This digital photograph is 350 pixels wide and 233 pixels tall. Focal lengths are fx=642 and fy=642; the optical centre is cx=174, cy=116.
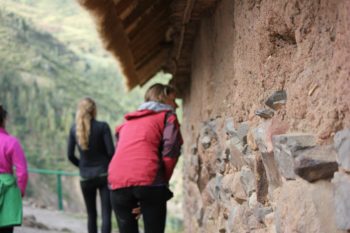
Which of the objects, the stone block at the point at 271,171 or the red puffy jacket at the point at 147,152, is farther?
the red puffy jacket at the point at 147,152

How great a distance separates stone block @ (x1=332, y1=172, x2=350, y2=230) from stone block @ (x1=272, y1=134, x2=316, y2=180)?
9.1 inches

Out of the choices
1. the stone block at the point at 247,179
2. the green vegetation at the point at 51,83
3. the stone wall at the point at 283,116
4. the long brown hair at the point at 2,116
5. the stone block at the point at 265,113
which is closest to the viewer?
the stone wall at the point at 283,116

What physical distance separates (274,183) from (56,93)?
70.8 ft

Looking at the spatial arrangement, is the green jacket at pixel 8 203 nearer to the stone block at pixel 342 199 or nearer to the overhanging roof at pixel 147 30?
the overhanging roof at pixel 147 30

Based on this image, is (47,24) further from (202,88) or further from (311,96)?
(311,96)

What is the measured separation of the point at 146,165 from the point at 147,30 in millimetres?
2413

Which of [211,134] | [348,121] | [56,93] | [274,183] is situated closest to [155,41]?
[211,134]

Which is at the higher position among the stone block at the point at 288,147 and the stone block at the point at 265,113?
the stone block at the point at 265,113

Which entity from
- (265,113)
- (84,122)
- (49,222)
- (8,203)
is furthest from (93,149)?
(49,222)

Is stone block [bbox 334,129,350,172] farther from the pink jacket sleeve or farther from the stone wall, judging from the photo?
the pink jacket sleeve

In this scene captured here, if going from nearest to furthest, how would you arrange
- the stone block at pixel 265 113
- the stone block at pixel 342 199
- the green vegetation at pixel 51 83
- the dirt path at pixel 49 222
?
the stone block at pixel 342 199
the stone block at pixel 265 113
the dirt path at pixel 49 222
the green vegetation at pixel 51 83

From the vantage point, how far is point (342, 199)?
1.94 m

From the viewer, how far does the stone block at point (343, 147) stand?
1915mm

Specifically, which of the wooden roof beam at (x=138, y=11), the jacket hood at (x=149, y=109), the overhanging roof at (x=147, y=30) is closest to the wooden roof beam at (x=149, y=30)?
the overhanging roof at (x=147, y=30)
